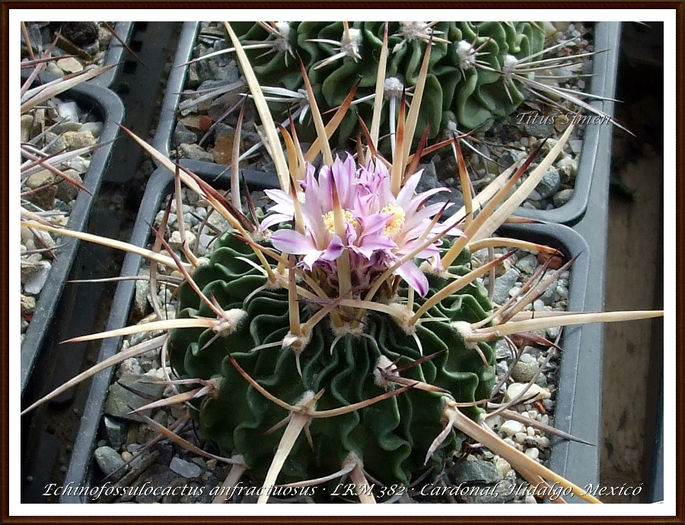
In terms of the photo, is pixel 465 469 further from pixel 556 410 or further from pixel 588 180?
pixel 588 180

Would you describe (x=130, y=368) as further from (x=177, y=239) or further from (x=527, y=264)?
(x=527, y=264)

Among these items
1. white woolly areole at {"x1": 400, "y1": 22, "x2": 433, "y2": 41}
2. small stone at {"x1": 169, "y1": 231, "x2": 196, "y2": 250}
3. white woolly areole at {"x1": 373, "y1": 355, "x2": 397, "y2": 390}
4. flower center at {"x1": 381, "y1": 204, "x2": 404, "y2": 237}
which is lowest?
white woolly areole at {"x1": 373, "y1": 355, "x2": 397, "y2": 390}

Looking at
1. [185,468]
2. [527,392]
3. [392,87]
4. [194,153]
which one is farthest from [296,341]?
[194,153]

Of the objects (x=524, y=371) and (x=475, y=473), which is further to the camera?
(x=524, y=371)

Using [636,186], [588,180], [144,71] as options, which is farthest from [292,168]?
[636,186]

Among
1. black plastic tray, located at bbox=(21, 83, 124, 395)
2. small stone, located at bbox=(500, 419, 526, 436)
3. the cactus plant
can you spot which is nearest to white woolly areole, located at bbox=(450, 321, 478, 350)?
the cactus plant

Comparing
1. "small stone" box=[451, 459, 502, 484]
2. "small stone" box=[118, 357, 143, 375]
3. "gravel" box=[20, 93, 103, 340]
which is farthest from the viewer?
"gravel" box=[20, 93, 103, 340]

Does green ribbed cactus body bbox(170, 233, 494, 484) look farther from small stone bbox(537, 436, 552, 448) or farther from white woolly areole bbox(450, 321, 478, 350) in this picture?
small stone bbox(537, 436, 552, 448)
